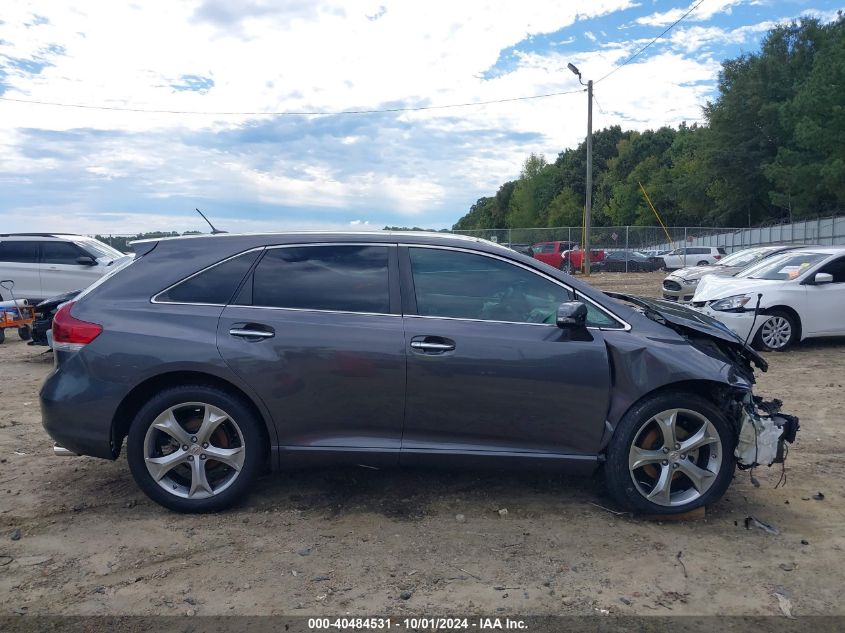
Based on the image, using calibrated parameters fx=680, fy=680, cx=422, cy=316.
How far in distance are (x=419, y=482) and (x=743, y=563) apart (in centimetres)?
204

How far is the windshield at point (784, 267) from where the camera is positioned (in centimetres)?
1006

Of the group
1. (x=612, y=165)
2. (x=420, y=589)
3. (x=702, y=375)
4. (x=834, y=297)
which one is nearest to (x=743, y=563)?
(x=702, y=375)

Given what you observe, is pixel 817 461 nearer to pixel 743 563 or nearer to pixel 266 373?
pixel 743 563

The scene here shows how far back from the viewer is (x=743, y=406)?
4.15 metres

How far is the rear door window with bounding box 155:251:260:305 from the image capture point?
4250 millimetres

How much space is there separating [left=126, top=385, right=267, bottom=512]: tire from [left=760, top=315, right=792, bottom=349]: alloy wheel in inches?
321

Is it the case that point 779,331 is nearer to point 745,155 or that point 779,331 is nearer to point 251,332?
point 251,332

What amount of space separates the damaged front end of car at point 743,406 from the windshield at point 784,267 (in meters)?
6.55

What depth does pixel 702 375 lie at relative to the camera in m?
4.03

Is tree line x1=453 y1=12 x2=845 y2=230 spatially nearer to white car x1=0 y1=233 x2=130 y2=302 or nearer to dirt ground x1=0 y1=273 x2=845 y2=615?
white car x1=0 y1=233 x2=130 y2=302

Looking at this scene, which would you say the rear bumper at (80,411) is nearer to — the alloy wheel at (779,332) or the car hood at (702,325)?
the car hood at (702,325)

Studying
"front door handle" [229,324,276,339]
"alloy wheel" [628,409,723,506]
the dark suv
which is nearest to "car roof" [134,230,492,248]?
the dark suv

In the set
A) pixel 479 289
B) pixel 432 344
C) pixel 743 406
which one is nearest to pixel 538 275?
pixel 479 289

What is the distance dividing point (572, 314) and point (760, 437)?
4.58 ft
